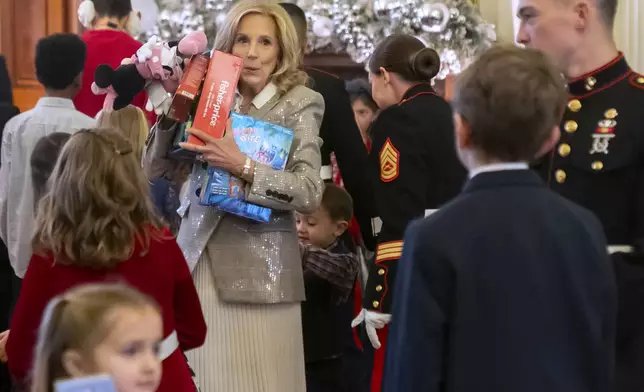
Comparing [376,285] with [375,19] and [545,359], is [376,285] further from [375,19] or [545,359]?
[375,19]

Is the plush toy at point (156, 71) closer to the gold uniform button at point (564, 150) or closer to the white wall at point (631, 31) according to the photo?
the gold uniform button at point (564, 150)

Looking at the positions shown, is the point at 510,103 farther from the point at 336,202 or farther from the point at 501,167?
the point at 336,202

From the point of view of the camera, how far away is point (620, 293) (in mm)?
1889

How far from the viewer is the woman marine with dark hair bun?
111 inches

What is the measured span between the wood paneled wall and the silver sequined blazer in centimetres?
339

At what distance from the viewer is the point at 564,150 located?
2.03 m

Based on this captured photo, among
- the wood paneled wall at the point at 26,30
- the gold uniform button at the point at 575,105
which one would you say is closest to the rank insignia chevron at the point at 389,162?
the gold uniform button at the point at 575,105

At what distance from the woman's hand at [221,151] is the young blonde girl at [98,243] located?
25 centimetres

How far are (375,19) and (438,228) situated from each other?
3.88 m

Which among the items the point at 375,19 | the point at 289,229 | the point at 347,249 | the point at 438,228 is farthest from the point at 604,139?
the point at 375,19

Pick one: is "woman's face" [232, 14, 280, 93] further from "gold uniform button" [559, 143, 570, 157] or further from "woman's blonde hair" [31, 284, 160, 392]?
"woman's blonde hair" [31, 284, 160, 392]

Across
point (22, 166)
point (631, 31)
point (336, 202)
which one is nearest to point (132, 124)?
point (22, 166)

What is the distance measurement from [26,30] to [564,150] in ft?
14.3

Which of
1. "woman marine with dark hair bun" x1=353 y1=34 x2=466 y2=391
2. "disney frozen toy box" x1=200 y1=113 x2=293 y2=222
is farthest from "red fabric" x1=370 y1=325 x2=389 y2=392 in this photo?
"disney frozen toy box" x1=200 y1=113 x2=293 y2=222
